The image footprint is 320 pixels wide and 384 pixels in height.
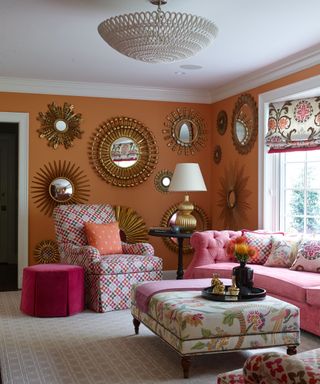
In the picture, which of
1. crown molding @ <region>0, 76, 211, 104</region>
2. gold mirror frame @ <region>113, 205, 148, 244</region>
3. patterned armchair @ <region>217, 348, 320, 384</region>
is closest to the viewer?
patterned armchair @ <region>217, 348, 320, 384</region>

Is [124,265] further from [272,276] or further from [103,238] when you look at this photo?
[272,276]

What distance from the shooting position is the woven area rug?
3369mm

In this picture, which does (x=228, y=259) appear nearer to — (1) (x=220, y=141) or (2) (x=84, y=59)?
(1) (x=220, y=141)

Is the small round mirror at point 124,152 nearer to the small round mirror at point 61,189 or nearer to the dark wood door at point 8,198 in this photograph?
the small round mirror at point 61,189

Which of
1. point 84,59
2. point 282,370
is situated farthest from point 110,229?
point 282,370

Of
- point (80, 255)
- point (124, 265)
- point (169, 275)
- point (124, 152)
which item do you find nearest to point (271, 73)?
point (124, 152)

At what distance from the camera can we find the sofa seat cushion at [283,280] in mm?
4285

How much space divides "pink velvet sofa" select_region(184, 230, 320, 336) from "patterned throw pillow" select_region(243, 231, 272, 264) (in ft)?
0.31

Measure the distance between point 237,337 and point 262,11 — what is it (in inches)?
90.1

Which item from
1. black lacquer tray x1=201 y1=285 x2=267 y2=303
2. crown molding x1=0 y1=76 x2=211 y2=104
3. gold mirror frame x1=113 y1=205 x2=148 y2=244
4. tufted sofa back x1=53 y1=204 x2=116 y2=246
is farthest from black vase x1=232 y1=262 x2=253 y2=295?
A: crown molding x1=0 y1=76 x2=211 y2=104

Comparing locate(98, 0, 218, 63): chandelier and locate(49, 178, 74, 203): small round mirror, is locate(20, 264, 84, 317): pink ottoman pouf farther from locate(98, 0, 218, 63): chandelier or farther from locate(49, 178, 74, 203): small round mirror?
locate(98, 0, 218, 63): chandelier

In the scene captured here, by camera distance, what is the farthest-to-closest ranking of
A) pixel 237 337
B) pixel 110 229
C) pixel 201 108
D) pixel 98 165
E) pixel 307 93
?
1. pixel 201 108
2. pixel 98 165
3. pixel 110 229
4. pixel 307 93
5. pixel 237 337

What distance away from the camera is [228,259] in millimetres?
5590

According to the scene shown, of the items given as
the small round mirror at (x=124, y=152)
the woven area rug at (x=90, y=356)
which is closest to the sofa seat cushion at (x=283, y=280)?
the woven area rug at (x=90, y=356)
